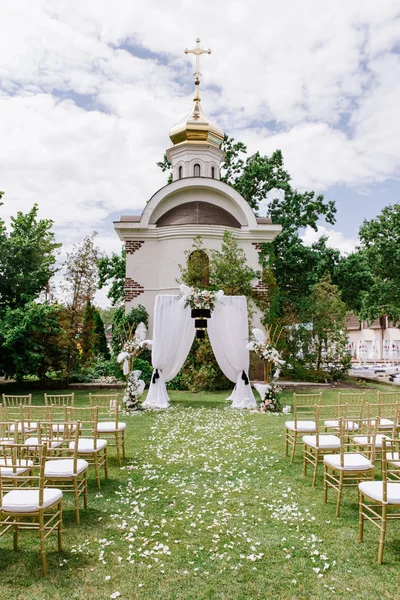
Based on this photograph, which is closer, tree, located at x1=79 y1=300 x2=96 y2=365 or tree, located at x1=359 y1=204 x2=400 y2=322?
tree, located at x1=79 y1=300 x2=96 y2=365

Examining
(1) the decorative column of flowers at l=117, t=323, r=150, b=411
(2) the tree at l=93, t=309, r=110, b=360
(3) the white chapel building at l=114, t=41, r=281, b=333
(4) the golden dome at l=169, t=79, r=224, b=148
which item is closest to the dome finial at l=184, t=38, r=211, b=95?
(4) the golden dome at l=169, t=79, r=224, b=148

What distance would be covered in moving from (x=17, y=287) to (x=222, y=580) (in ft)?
45.5

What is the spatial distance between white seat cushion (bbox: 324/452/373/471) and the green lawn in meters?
0.54

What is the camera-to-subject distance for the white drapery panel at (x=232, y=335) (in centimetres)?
1381

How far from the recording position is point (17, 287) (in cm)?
1605

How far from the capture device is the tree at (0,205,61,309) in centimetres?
1588

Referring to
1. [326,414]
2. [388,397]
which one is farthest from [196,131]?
[326,414]

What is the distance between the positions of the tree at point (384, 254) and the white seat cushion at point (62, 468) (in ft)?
60.6

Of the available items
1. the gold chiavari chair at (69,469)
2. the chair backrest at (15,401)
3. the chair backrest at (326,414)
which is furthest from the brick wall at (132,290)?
the gold chiavari chair at (69,469)

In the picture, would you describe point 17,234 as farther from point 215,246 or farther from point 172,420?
point 172,420

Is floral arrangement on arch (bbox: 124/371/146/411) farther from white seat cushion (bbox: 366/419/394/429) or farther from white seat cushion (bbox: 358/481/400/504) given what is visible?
white seat cushion (bbox: 358/481/400/504)

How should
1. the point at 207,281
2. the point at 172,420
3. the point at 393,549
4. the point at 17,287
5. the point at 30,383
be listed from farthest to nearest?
the point at 207,281, the point at 30,383, the point at 17,287, the point at 172,420, the point at 393,549

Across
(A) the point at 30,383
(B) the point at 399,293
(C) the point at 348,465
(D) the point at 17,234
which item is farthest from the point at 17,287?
(B) the point at 399,293

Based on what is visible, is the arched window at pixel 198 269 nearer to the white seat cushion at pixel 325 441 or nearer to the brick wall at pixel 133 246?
the brick wall at pixel 133 246
